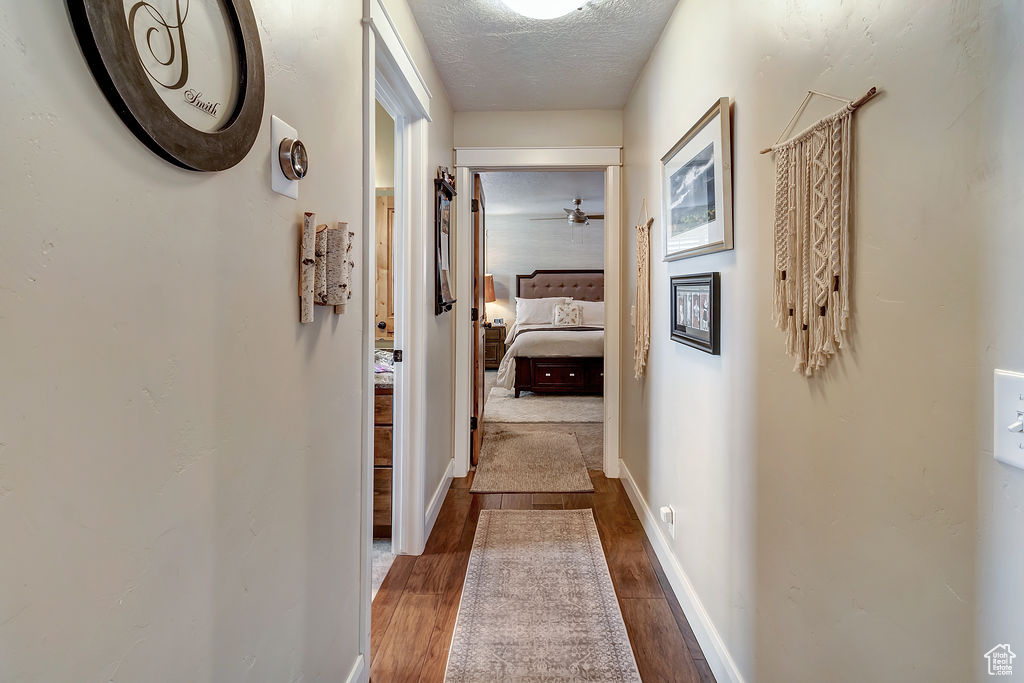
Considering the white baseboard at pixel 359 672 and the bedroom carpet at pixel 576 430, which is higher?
the bedroom carpet at pixel 576 430

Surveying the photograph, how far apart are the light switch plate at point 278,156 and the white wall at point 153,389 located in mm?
22

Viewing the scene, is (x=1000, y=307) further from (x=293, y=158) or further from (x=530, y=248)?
(x=530, y=248)

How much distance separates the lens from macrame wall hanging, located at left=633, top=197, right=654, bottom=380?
275cm

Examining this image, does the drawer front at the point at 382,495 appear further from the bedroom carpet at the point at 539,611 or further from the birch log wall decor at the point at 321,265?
the birch log wall decor at the point at 321,265

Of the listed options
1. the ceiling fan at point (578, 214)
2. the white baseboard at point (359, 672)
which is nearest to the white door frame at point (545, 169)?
the white baseboard at point (359, 672)

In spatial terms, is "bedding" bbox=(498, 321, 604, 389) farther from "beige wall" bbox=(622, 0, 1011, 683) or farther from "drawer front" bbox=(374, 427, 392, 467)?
"beige wall" bbox=(622, 0, 1011, 683)

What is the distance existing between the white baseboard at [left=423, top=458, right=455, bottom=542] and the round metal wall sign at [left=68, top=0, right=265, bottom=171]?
2.10 m

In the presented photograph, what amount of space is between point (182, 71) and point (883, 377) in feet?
3.91

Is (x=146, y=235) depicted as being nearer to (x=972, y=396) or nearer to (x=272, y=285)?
(x=272, y=285)

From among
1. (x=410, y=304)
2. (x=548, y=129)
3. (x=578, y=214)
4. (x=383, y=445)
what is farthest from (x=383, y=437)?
(x=578, y=214)

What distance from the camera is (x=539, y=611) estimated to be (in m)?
2.04

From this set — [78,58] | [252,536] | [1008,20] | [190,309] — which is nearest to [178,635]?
[252,536]

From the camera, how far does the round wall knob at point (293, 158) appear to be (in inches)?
42.7

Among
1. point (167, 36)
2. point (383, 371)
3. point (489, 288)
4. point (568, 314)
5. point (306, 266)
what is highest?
point (489, 288)
